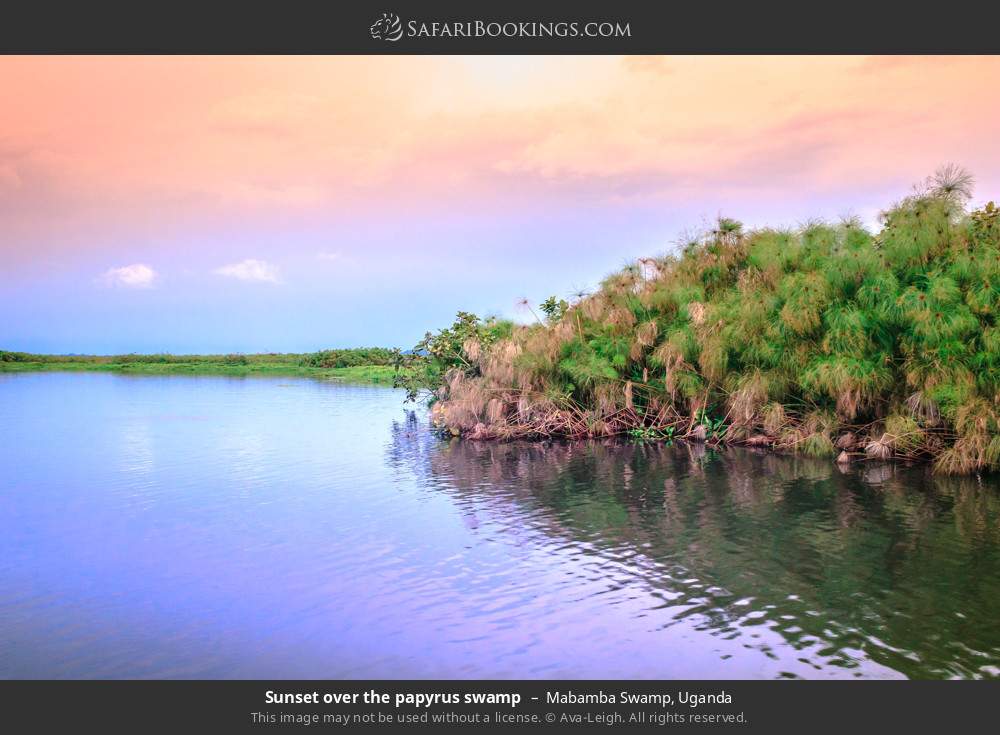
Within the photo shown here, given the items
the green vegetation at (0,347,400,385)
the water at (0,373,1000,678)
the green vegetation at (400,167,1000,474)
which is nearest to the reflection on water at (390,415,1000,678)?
the water at (0,373,1000,678)

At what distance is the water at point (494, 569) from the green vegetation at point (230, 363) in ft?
165

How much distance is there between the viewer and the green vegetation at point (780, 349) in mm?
16281

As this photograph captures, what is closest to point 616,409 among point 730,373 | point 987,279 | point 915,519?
point 730,373

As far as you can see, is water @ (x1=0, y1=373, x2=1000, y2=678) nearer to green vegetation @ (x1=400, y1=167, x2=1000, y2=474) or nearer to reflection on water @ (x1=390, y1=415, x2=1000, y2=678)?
reflection on water @ (x1=390, y1=415, x2=1000, y2=678)

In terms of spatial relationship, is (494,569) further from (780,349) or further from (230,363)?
(230,363)

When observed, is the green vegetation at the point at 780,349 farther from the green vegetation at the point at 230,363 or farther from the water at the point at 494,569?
the green vegetation at the point at 230,363

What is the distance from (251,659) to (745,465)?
13445mm

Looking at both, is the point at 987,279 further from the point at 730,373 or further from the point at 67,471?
the point at 67,471

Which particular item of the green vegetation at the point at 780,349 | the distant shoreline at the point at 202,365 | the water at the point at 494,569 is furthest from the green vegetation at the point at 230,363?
the water at the point at 494,569

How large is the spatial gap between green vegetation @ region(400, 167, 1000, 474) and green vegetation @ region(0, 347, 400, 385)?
140 ft

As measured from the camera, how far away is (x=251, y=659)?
6.95 m

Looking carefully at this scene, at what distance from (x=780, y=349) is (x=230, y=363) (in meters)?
74.2

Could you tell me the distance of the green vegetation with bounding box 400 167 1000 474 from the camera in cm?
1628

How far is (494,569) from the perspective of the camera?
9539 mm
